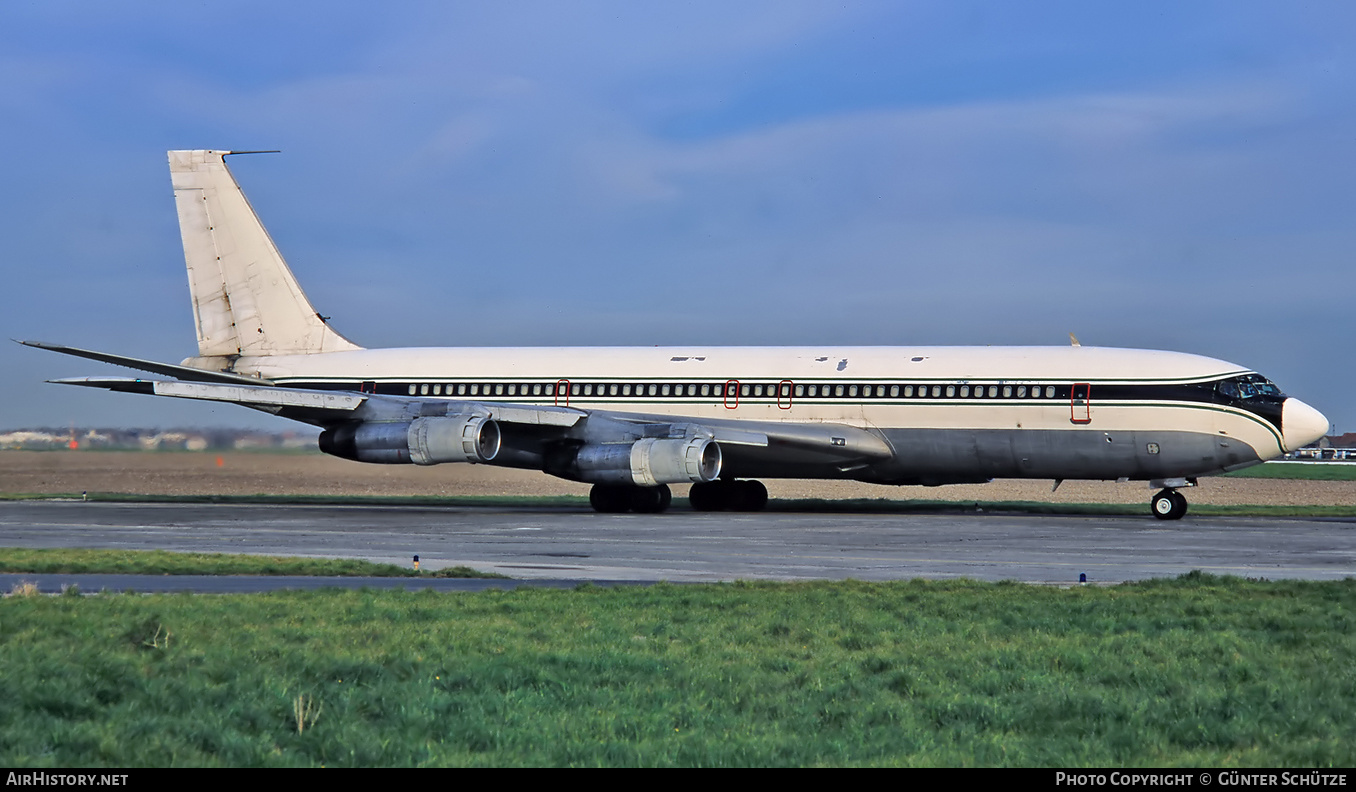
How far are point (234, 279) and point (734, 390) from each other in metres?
15.9

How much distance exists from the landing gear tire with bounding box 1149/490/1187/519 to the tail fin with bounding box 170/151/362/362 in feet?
76.0

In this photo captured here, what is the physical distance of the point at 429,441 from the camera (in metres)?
32.3

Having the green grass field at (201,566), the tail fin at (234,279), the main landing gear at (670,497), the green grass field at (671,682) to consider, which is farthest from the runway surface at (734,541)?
the tail fin at (234,279)

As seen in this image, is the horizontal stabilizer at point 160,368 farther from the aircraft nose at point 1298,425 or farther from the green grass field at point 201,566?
the aircraft nose at point 1298,425

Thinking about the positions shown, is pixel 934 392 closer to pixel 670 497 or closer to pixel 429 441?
pixel 670 497

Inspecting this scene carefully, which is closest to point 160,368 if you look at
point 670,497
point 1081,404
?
point 670,497

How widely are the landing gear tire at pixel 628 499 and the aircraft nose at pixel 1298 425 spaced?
14578 mm

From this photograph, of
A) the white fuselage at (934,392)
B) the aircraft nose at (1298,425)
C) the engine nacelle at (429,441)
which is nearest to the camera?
the aircraft nose at (1298,425)

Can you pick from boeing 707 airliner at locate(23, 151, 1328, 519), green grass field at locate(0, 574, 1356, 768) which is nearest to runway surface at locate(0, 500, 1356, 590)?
boeing 707 airliner at locate(23, 151, 1328, 519)

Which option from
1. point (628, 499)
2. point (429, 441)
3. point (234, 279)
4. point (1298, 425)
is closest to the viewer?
point (1298, 425)

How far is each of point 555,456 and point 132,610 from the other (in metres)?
22.5

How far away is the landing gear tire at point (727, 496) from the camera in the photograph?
36969mm

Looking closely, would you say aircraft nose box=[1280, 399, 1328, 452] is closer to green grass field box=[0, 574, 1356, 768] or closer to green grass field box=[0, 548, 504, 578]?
green grass field box=[0, 574, 1356, 768]

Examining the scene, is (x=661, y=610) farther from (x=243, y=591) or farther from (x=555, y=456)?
(x=555, y=456)
